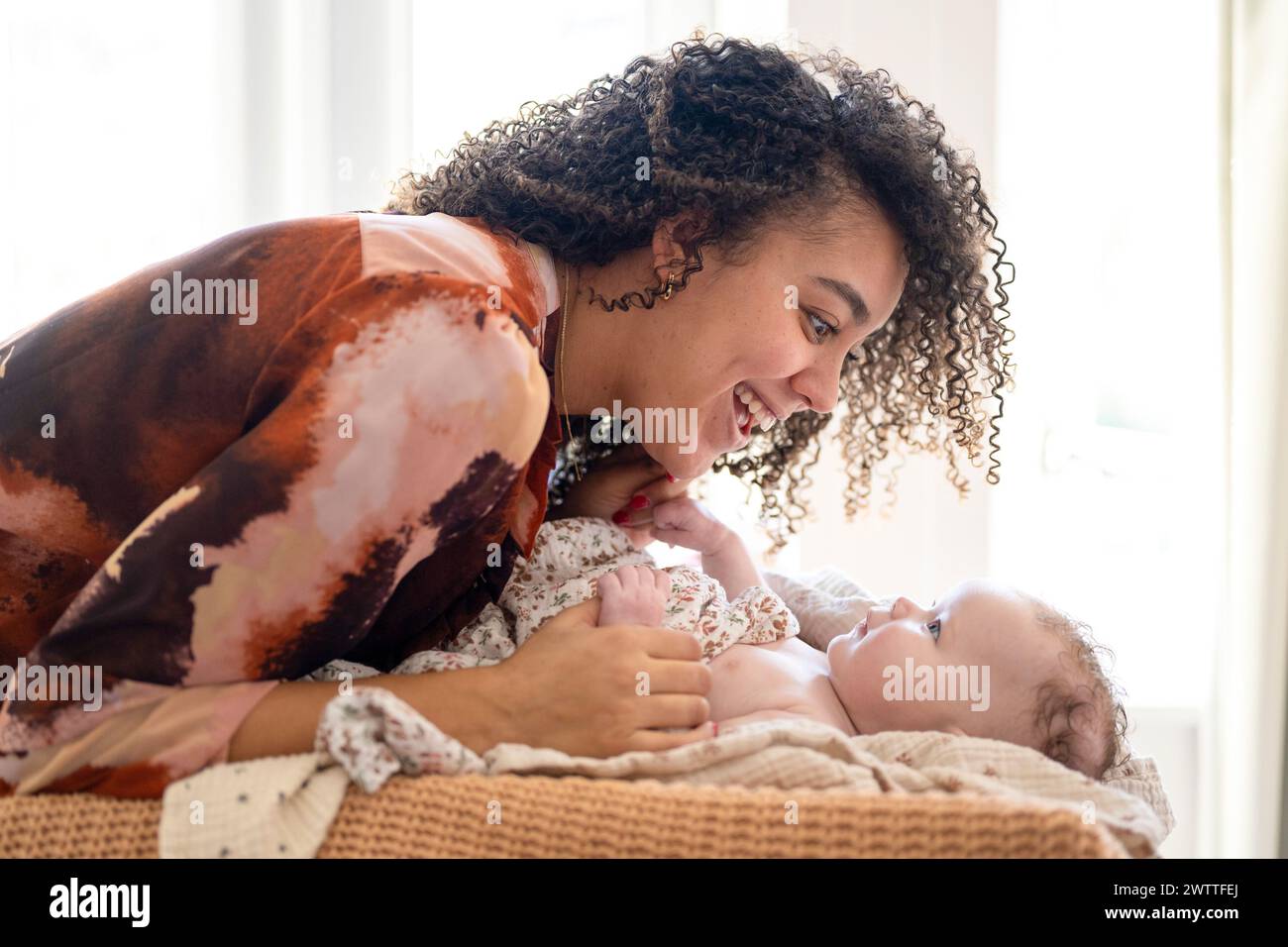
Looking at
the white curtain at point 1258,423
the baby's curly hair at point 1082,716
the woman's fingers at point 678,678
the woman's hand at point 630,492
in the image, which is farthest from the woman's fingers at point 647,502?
the white curtain at point 1258,423

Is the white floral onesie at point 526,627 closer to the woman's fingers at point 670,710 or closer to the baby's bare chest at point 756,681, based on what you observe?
the baby's bare chest at point 756,681

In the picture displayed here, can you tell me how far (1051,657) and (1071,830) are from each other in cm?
46

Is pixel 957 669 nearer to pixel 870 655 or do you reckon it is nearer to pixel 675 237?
pixel 870 655

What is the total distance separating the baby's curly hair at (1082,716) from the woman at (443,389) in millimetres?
348

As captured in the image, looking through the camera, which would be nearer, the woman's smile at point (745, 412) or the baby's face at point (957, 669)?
the baby's face at point (957, 669)

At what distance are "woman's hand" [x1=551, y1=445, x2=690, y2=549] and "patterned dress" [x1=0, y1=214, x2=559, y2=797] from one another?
1.52 ft

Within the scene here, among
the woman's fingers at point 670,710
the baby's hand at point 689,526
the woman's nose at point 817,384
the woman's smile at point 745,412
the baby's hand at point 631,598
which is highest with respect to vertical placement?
the woman's nose at point 817,384

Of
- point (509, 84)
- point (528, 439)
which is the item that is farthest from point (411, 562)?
point (509, 84)

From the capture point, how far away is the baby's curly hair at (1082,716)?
3.91 ft

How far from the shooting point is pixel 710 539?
148 cm

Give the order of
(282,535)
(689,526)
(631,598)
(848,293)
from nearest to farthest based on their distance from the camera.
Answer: (282,535), (631,598), (848,293), (689,526)

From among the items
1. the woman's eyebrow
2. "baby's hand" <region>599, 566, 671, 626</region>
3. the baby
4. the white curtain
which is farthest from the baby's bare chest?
the white curtain

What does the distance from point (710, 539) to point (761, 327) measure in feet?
1.15

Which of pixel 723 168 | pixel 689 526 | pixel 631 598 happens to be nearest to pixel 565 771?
pixel 631 598
